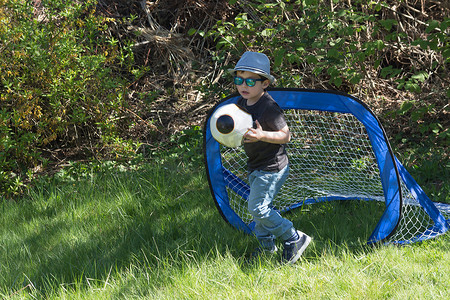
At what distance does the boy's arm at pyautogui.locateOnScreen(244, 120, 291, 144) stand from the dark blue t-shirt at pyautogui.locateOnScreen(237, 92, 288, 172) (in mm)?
65

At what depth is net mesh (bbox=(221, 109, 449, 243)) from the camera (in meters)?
4.12

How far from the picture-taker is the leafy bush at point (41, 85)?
16.0 ft

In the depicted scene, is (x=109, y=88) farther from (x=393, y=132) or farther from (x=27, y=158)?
(x=393, y=132)

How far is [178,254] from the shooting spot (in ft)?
11.3

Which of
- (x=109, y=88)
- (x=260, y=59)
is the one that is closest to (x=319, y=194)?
(x=260, y=59)

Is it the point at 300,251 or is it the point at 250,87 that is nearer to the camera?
the point at 250,87

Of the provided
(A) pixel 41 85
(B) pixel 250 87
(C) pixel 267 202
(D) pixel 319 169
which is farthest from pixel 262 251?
(A) pixel 41 85

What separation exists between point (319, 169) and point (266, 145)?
1.22 meters

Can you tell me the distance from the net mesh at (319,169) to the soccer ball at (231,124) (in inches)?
38.5

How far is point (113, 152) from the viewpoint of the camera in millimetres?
5594

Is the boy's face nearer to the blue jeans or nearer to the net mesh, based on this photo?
the blue jeans

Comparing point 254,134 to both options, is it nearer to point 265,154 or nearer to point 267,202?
point 265,154

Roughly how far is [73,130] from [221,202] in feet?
8.71

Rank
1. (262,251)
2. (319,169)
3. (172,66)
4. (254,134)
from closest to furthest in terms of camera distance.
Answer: (254,134)
(262,251)
(319,169)
(172,66)
